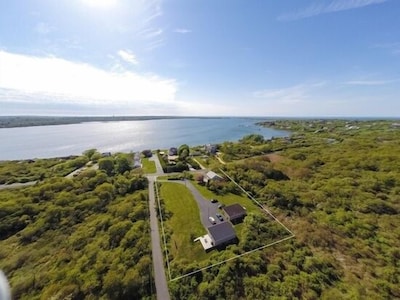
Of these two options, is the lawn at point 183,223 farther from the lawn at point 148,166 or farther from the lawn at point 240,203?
the lawn at point 148,166

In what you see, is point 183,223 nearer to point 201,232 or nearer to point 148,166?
point 201,232

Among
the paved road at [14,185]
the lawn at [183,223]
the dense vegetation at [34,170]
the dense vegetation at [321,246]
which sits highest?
the dense vegetation at [321,246]

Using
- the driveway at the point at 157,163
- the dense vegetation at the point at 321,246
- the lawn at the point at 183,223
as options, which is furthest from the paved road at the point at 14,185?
the dense vegetation at the point at 321,246

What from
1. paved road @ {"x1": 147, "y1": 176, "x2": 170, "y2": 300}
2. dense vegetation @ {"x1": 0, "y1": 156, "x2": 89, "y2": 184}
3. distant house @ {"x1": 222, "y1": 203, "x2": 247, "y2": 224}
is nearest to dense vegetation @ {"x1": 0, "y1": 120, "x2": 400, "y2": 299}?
paved road @ {"x1": 147, "y1": 176, "x2": 170, "y2": 300}

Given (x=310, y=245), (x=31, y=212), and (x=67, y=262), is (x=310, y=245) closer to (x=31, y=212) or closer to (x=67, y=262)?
(x=67, y=262)

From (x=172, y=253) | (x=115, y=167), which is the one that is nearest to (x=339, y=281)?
(x=172, y=253)

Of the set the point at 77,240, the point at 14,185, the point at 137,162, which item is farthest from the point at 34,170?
the point at 77,240

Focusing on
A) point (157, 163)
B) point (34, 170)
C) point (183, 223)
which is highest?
point (183, 223)
